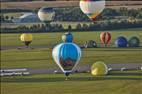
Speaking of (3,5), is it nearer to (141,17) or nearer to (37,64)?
(141,17)

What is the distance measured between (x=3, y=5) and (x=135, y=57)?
69.4 m

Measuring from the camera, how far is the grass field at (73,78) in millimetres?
31266

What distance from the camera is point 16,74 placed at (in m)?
36.5

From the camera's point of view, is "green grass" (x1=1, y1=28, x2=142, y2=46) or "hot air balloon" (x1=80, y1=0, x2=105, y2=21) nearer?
"hot air balloon" (x1=80, y1=0, x2=105, y2=21)

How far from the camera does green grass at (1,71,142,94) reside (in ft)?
Answer: 101

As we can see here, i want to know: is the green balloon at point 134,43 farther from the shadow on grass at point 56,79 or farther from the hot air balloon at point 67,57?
the hot air balloon at point 67,57

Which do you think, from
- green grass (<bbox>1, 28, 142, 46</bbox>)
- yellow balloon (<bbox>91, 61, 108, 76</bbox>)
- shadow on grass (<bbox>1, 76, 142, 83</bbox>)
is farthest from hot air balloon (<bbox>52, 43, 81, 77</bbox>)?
green grass (<bbox>1, 28, 142, 46</bbox>)

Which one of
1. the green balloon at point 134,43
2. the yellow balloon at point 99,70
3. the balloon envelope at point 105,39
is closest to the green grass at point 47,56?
the green balloon at point 134,43

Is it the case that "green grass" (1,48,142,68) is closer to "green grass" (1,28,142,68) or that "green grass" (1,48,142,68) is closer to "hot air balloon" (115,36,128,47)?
"green grass" (1,28,142,68)

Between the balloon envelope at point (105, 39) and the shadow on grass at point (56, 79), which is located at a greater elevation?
the balloon envelope at point (105, 39)

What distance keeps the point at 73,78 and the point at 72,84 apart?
2.17m

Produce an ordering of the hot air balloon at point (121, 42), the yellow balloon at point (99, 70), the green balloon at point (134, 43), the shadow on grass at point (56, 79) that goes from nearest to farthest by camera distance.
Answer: the shadow on grass at point (56, 79)
the yellow balloon at point (99, 70)
the green balloon at point (134, 43)
the hot air balloon at point (121, 42)

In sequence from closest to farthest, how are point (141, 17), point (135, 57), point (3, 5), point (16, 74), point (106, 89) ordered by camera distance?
point (106, 89), point (16, 74), point (135, 57), point (141, 17), point (3, 5)

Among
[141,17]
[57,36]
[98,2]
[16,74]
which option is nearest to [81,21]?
[141,17]
